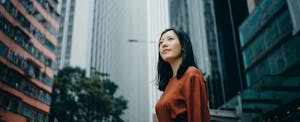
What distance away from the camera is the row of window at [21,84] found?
19.4 m

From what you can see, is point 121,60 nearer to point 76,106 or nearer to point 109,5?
point 109,5

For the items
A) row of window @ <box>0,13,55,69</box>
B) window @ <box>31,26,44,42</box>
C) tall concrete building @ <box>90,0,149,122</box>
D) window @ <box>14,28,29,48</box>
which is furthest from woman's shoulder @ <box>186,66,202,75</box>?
→ tall concrete building @ <box>90,0,149,122</box>

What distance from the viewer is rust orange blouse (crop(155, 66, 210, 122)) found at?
7.00 ft

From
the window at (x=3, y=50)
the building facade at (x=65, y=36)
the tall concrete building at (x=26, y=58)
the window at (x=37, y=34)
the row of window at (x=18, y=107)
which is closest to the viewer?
the window at (x=3, y=50)

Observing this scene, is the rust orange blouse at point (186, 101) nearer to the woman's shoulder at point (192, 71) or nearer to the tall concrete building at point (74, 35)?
the woman's shoulder at point (192, 71)

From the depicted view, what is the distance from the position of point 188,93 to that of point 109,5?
7174 cm

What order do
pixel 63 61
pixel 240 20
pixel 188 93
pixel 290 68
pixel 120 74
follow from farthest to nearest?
pixel 120 74 → pixel 63 61 → pixel 240 20 → pixel 290 68 → pixel 188 93

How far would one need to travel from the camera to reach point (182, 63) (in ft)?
7.84

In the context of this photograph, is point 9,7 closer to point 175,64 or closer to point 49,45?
point 49,45

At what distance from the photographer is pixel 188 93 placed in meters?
2.20

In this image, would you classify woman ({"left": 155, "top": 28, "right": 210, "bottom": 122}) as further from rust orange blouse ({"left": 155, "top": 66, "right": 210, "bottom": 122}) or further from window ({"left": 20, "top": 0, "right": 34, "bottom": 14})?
window ({"left": 20, "top": 0, "right": 34, "bottom": 14})

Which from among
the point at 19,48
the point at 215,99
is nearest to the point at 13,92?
the point at 19,48

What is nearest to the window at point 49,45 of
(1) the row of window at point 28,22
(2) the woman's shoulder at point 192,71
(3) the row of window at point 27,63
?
(1) the row of window at point 28,22

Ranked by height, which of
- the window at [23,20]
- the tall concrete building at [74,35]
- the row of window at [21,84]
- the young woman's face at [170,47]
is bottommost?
the young woman's face at [170,47]
